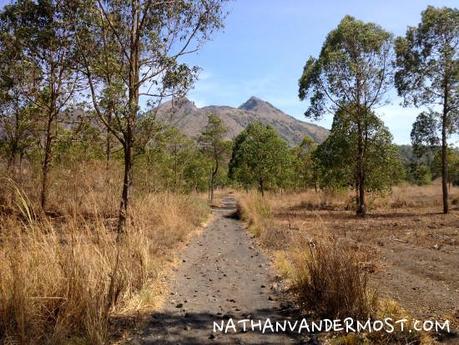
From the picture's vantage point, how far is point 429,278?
23.5 feet

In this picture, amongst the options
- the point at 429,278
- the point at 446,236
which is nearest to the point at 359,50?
the point at 446,236

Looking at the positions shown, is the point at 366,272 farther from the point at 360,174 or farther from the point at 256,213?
the point at 360,174

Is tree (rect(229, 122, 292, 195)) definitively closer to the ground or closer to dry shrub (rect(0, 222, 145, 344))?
the ground

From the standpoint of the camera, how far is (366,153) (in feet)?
77.9

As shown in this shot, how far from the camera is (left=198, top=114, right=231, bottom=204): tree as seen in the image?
39.0 metres

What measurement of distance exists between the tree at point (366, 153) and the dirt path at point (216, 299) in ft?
46.6

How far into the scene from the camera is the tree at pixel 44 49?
900 centimetres

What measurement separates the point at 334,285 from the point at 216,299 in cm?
219

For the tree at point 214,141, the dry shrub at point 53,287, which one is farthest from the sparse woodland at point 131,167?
the tree at point 214,141

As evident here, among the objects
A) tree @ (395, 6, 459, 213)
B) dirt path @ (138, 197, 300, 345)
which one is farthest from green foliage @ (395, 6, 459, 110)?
dirt path @ (138, 197, 300, 345)

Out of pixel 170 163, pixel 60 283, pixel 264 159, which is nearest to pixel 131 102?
pixel 60 283

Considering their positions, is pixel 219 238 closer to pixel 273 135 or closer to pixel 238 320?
pixel 238 320

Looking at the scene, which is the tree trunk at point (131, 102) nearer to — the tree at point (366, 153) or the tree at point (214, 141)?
the tree at point (366, 153)

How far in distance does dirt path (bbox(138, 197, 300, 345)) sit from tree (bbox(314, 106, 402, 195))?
46.6 feet
